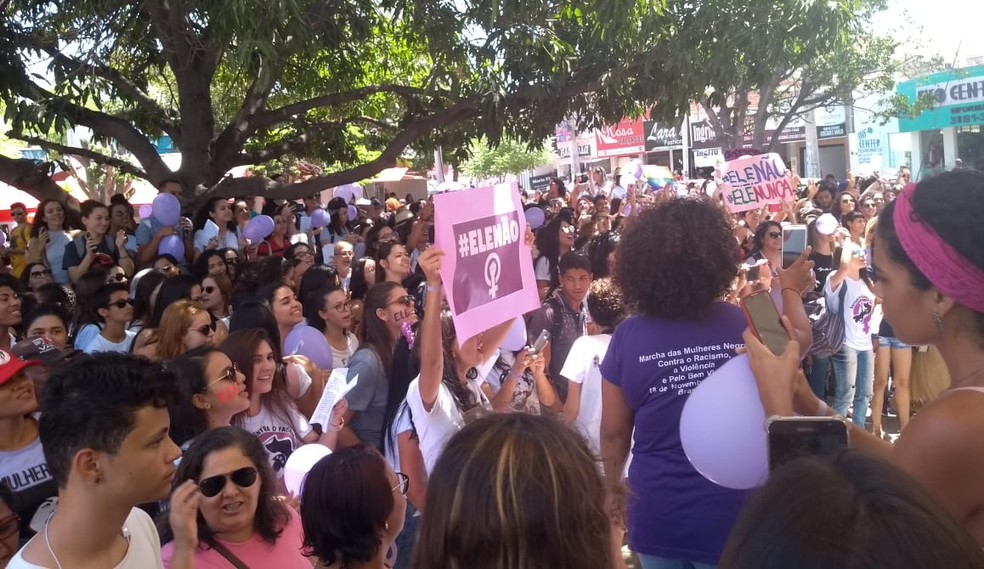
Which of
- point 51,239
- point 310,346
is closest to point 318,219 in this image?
point 51,239

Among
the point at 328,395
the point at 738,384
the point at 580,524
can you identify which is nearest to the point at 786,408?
the point at 738,384

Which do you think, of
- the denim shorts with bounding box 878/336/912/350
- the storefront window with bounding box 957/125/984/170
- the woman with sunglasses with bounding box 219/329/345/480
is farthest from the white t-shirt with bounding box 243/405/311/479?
the storefront window with bounding box 957/125/984/170

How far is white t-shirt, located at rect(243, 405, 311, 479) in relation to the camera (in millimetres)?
3414

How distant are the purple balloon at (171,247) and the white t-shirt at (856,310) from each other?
513cm

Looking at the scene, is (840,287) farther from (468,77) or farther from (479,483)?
(479,483)

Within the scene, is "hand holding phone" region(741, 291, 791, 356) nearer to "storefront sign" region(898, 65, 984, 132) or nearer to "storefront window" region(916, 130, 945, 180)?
"storefront sign" region(898, 65, 984, 132)

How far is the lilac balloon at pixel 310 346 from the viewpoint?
4391mm

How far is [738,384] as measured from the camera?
2.24 meters

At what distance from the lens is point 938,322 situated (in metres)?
1.64

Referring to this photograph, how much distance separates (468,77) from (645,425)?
674cm

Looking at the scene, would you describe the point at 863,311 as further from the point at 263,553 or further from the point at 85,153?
the point at 85,153

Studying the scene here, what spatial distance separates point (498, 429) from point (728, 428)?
39.0 inches

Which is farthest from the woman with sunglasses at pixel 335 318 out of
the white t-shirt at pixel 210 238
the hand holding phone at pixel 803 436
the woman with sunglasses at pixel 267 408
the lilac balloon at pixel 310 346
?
the white t-shirt at pixel 210 238

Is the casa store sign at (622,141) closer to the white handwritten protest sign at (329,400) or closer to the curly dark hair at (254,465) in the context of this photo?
the white handwritten protest sign at (329,400)
